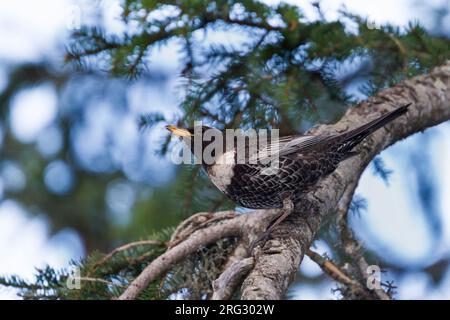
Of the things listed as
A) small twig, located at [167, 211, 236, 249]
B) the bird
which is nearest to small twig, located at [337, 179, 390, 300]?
the bird

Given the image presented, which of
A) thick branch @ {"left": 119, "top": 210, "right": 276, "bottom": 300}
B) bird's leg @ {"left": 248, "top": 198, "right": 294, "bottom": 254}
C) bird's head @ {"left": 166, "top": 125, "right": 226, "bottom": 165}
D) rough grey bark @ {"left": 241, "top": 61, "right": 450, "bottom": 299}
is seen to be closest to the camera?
rough grey bark @ {"left": 241, "top": 61, "right": 450, "bottom": 299}

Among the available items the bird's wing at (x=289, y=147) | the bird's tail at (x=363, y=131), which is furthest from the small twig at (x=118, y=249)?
the bird's tail at (x=363, y=131)

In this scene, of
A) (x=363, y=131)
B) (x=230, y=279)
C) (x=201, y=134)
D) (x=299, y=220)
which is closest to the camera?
(x=230, y=279)

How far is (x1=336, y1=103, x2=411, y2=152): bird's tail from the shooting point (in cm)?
347

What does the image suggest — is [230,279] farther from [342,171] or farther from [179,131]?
[179,131]

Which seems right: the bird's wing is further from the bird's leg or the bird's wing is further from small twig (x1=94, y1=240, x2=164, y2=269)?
small twig (x1=94, y1=240, x2=164, y2=269)

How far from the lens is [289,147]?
141 inches

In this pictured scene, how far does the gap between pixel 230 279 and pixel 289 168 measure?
0.88 m

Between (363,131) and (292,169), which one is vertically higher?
(363,131)

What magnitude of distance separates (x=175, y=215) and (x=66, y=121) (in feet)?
4.41

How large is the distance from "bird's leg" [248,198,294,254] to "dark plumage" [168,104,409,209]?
0.15 feet

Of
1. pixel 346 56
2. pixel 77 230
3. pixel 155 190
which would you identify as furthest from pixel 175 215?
pixel 346 56

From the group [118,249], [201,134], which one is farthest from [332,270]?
[118,249]

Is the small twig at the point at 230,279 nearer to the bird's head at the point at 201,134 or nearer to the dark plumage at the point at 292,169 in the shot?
the dark plumage at the point at 292,169
